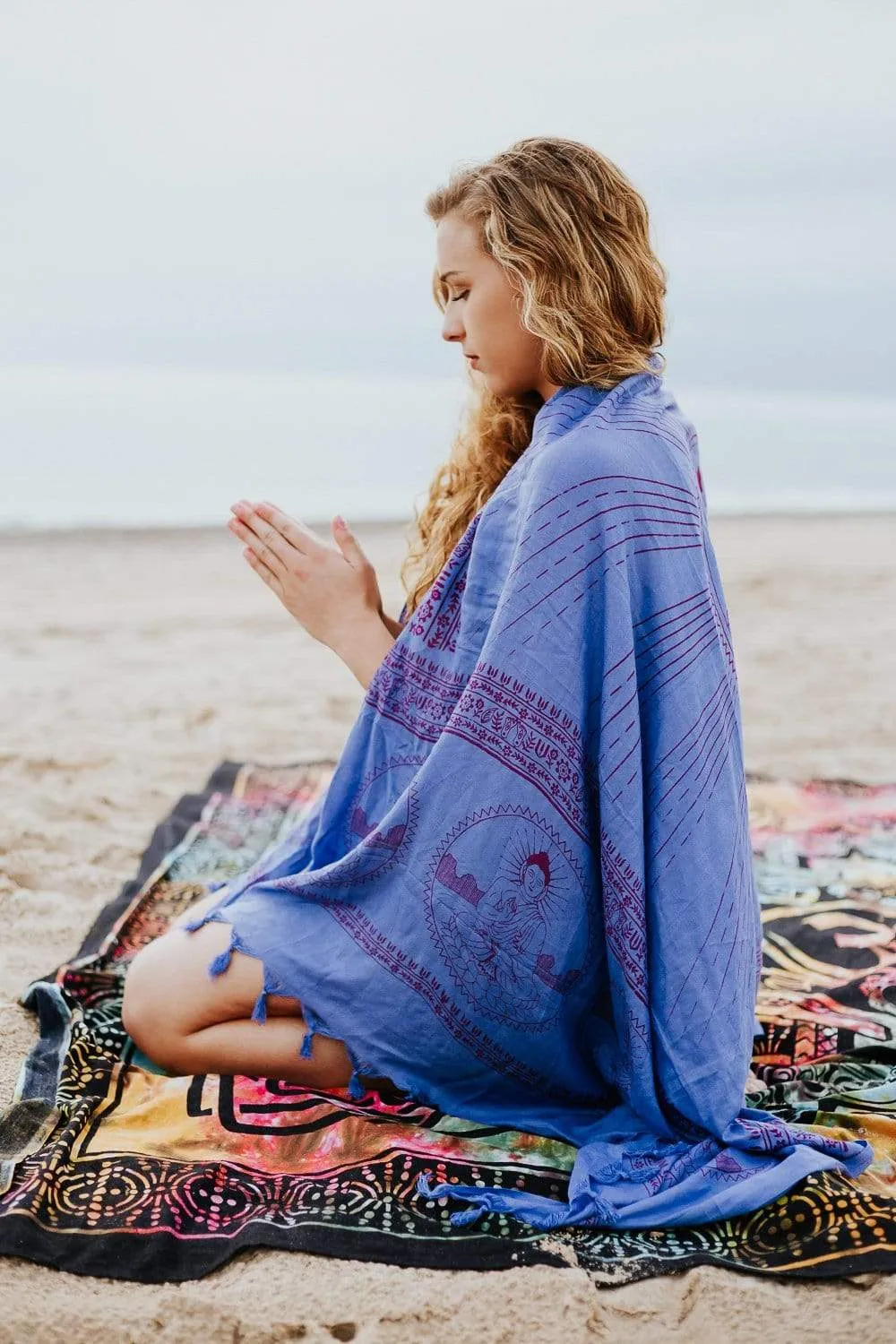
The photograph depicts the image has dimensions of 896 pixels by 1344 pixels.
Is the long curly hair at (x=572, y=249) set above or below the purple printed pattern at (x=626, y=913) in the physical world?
above

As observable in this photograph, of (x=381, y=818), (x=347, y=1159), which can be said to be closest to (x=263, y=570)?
(x=381, y=818)

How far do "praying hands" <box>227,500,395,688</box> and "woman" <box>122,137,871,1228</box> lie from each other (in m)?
0.10

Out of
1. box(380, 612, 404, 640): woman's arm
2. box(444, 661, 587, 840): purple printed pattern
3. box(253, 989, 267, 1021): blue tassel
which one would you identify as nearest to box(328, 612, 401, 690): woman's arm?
box(380, 612, 404, 640): woman's arm

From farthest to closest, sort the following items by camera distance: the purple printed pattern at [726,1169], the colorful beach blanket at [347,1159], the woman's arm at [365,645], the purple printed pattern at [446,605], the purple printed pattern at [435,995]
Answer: the woman's arm at [365,645]
the purple printed pattern at [446,605]
the purple printed pattern at [435,995]
the purple printed pattern at [726,1169]
the colorful beach blanket at [347,1159]

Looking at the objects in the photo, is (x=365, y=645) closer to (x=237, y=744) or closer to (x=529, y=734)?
(x=529, y=734)

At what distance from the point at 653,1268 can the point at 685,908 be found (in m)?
0.54

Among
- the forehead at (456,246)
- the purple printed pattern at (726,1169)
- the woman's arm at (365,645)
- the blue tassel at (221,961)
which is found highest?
the forehead at (456,246)

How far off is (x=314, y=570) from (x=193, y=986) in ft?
2.62

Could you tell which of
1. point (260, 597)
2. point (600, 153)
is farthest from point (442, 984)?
point (260, 597)

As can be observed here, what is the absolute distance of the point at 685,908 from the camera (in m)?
2.06

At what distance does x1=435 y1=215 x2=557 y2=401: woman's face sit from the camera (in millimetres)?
2203

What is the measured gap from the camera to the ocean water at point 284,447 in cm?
1391

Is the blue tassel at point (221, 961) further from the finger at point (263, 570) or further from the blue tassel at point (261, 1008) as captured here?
the finger at point (263, 570)

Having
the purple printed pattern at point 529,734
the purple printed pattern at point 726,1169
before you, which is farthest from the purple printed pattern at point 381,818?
the purple printed pattern at point 726,1169
